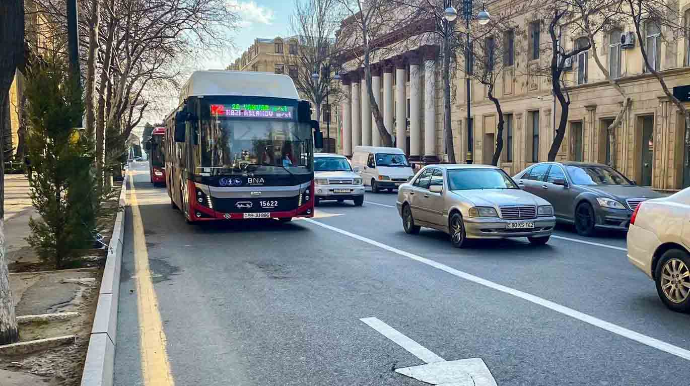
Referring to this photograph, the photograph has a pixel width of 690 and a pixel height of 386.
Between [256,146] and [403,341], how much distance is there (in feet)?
27.2

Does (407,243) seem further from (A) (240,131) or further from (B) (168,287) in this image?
(B) (168,287)

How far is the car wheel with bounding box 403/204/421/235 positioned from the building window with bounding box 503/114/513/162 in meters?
25.7

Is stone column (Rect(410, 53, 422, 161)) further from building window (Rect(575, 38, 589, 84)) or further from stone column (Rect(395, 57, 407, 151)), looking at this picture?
building window (Rect(575, 38, 589, 84))

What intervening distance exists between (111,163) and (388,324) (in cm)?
1071

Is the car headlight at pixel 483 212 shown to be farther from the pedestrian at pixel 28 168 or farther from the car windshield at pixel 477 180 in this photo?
the pedestrian at pixel 28 168

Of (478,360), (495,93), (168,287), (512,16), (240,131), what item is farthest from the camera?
(495,93)

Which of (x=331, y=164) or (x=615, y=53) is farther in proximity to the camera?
(x=615, y=53)

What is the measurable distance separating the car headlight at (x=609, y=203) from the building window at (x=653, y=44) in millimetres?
14310

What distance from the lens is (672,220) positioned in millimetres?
6594

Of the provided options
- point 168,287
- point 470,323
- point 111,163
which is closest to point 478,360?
point 470,323

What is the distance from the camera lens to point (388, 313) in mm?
6652

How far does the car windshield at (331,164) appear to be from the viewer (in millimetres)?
22109

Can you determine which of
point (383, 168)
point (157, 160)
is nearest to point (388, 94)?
point (157, 160)

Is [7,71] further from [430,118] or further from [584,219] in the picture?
[430,118]
